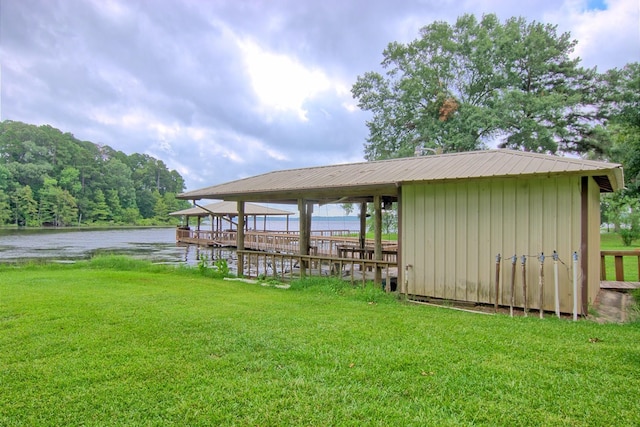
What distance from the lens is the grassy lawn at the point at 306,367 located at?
2408 mm

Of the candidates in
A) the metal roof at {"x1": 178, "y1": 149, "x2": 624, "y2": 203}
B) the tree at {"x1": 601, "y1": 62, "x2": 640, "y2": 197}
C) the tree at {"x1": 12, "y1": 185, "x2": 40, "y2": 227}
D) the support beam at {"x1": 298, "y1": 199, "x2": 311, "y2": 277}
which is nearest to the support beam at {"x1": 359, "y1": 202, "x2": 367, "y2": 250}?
the metal roof at {"x1": 178, "y1": 149, "x2": 624, "y2": 203}

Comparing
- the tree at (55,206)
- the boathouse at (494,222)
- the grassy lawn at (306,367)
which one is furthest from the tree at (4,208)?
the boathouse at (494,222)

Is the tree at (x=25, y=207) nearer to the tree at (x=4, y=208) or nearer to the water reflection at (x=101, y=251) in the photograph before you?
the tree at (x=4, y=208)

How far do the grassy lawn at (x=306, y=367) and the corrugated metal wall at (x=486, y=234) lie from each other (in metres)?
0.96

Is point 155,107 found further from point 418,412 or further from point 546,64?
point 418,412

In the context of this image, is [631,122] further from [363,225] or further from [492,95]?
[363,225]

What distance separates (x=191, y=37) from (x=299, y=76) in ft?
20.6

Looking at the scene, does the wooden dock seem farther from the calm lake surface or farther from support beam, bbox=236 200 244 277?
support beam, bbox=236 200 244 277

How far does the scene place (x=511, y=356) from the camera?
11.2 feet

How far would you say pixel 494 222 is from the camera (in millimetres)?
6004

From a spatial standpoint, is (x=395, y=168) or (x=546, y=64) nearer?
(x=395, y=168)

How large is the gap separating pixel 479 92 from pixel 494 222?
18704mm

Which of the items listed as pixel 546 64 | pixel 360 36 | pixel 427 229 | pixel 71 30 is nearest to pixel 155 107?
pixel 71 30

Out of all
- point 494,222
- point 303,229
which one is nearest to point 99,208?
point 303,229
